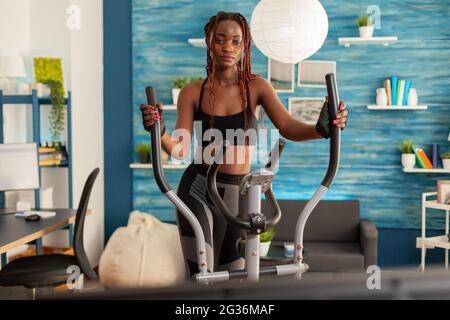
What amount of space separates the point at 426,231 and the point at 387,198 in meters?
0.43

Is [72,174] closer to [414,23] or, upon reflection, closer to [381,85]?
[381,85]

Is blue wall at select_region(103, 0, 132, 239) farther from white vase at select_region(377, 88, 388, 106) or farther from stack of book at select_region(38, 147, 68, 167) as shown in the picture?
white vase at select_region(377, 88, 388, 106)

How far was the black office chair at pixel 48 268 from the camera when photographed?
2912 mm

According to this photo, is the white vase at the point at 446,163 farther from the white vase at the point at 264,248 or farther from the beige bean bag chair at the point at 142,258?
the beige bean bag chair at the point at 142,258

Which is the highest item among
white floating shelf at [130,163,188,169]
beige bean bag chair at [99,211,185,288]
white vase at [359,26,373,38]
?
white vase at [359,26,373,38]

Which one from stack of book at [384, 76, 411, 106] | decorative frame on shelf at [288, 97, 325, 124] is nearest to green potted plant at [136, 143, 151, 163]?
decorative frame on shelf at [288, 97, 325, 124]

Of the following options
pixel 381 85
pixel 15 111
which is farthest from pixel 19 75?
pixel 381 85

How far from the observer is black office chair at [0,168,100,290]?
2912mm

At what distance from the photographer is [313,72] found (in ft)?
16.1

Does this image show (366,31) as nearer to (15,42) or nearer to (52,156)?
(52,156)

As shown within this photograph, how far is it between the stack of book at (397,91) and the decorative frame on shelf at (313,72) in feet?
1.60

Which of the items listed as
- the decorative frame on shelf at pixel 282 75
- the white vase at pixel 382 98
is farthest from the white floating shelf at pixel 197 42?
the white vase at pixel 382 98

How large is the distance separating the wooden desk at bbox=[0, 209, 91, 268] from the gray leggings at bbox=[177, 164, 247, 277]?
1.24 m

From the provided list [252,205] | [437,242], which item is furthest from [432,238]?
[252,205]
